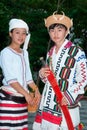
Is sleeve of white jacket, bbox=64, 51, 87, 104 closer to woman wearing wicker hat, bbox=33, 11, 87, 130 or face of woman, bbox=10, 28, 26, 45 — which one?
woman wearing wicker hat, bbox=33, 11, 87, 130

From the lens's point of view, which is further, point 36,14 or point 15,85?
point 36,14

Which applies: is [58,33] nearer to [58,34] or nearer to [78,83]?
[58,34]

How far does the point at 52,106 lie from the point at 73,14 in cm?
612

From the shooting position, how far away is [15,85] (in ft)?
12.9

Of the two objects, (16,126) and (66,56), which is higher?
(66,56)

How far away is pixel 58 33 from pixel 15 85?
618mm

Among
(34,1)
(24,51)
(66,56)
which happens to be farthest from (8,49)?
(34,1)

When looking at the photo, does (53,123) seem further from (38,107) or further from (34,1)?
(34,1)

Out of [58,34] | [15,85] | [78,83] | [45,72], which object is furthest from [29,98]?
[58,34]

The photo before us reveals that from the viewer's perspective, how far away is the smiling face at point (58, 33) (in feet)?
12.5

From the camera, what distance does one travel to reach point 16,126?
13.4ft

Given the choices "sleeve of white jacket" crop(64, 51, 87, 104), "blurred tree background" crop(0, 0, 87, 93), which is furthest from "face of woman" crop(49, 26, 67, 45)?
"blurred tree background" crop(0, 0, 87, 93)

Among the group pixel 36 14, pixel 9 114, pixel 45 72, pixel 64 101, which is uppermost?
pixel 36 14

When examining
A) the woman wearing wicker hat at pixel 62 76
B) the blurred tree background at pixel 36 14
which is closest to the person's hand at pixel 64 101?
the woman wearing wicker hat at pixel 62 76
